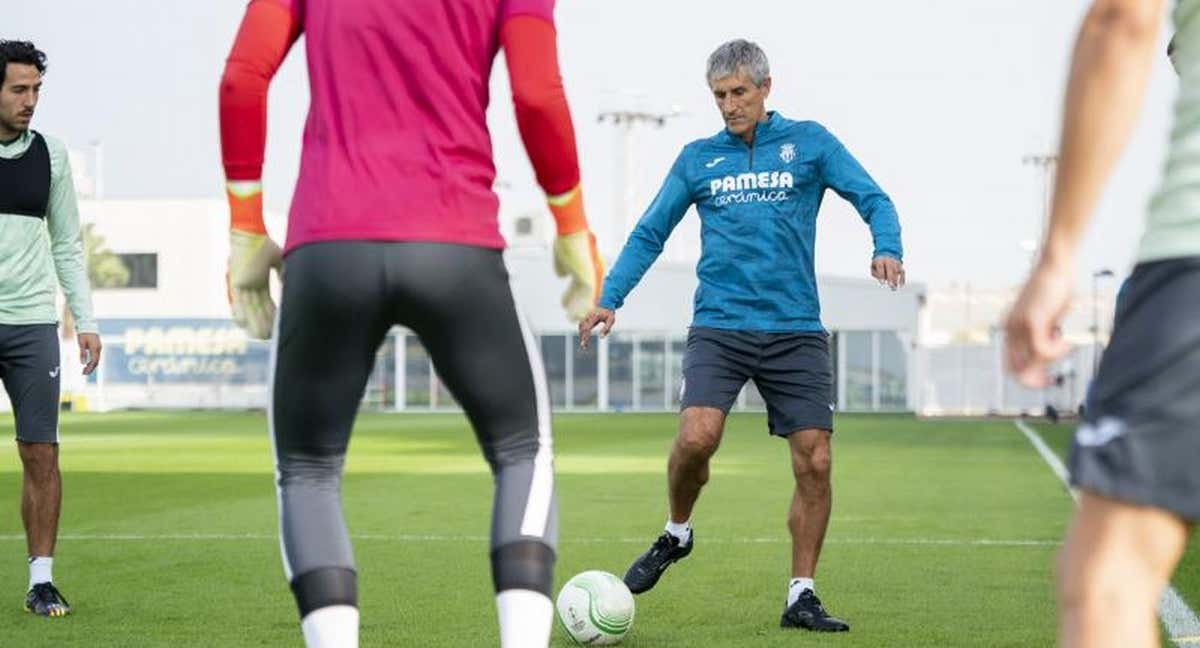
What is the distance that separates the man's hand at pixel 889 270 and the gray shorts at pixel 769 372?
1.72 feet

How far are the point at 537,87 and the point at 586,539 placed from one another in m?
8.17

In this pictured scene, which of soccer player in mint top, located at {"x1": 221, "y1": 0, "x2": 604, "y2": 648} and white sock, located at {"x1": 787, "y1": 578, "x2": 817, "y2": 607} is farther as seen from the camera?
white sock, located at {"x1": 787, "y1": 578, "x2": 817, "y2": 607}

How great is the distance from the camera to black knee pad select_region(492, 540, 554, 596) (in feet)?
14.2

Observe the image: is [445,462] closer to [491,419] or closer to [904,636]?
[904,636]

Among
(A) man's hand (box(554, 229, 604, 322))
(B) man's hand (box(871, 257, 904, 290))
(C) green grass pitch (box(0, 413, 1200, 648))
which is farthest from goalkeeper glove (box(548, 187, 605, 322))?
(B) man's hand (box(871, 257, 904, 290))

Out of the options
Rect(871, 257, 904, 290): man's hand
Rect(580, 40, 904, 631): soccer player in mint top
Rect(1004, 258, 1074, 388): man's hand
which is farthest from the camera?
Rect(580, 40, 904, 631): soccer player in mint top

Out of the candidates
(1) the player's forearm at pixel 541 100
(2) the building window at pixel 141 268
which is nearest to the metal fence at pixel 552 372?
(2) the building window at pixel 141 268

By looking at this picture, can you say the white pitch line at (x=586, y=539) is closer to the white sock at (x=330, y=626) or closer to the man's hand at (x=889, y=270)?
the man's hand at (x=889, y=270)

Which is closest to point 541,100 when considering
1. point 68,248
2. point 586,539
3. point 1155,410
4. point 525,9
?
point 525,9

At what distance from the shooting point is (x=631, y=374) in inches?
2515

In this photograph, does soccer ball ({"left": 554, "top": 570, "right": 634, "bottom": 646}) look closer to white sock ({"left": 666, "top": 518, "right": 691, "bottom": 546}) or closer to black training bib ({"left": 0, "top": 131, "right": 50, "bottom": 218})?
white sock ({"left": 666, "top": 518, "right": 691, "bottom": 546})

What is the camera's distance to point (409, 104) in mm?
4207

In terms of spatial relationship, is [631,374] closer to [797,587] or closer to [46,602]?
[46,602]

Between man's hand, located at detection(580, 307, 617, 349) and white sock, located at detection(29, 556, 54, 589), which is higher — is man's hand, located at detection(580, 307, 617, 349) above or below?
above
